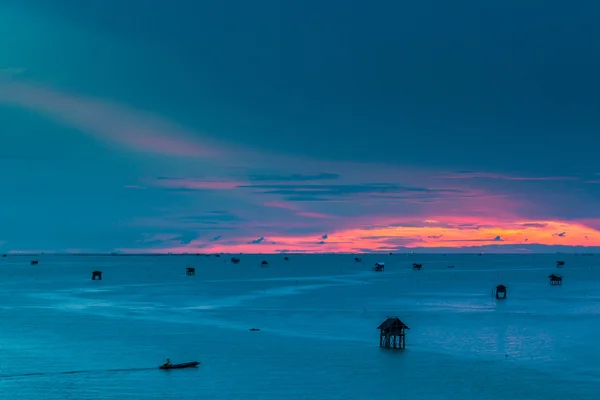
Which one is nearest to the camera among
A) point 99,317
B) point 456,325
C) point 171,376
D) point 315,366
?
point 171,376

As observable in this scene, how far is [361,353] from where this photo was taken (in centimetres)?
5403

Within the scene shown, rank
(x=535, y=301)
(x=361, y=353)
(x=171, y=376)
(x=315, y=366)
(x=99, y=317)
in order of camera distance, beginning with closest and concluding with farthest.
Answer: (x=171, y=376) → (x=315, y=366) → (x=361, y=353) → (x=99, y=317) → (x=535, y=301)

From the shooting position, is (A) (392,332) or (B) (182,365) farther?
(A) (392,332)

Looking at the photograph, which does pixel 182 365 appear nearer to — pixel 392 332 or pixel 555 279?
pixel 392 332

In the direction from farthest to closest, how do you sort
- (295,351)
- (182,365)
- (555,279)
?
1. (555,279)
2. (295,351)
3. (182,365)

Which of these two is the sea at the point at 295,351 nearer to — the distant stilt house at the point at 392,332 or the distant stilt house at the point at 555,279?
the distant stilt house at the point at 392,332

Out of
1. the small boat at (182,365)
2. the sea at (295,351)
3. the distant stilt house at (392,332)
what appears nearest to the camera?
the sea at (295,351)

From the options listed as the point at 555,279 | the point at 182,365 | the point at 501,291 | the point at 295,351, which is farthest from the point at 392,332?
the point at 555,279

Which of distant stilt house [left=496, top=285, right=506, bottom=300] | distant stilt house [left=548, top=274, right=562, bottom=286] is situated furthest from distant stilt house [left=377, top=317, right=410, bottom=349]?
distant stilt house [left=548, top=274, right=562, bottom=286]

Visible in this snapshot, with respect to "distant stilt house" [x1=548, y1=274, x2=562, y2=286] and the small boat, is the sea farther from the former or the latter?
"distant stilt house" [x1=548, y1=274, x2=562, y2=286]

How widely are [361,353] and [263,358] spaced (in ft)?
24.0

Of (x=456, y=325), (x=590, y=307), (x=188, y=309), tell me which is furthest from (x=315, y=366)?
(x=590, y=307)

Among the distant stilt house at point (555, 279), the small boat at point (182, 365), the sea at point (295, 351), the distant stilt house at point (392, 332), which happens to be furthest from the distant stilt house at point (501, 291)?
the small boat at point (182, 365)

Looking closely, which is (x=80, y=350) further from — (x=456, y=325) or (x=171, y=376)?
(x=456, y=325)
